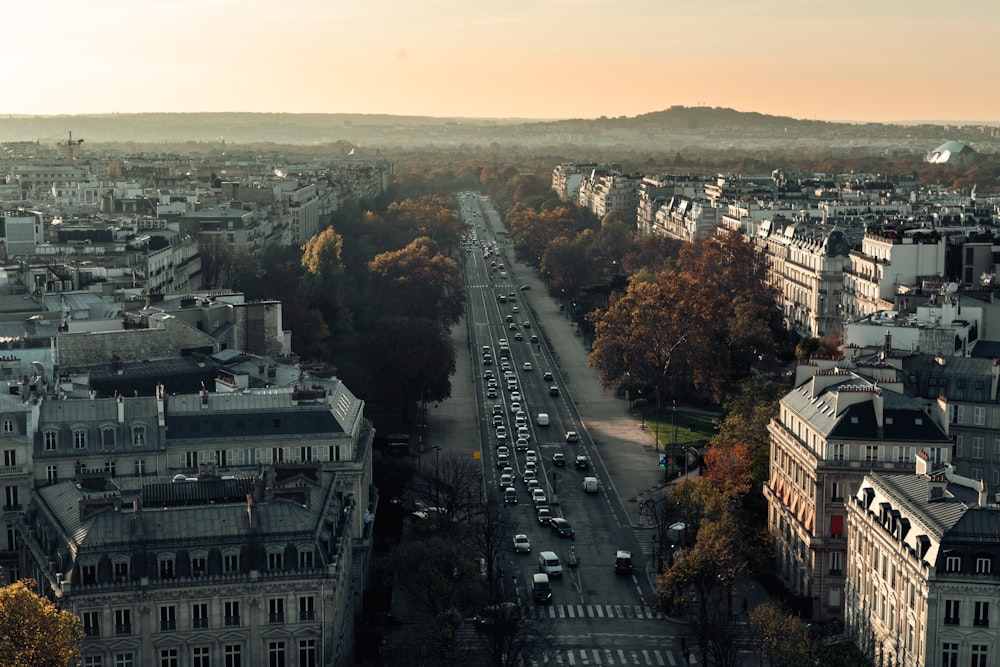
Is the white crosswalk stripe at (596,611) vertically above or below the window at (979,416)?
below

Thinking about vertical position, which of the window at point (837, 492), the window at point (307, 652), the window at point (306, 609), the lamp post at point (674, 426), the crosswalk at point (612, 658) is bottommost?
the crosswalk at point (612, 658)

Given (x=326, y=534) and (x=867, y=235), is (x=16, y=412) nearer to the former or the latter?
(x=326, y=534)

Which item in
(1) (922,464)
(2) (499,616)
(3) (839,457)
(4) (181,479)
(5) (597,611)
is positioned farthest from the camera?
(3) (839,457)

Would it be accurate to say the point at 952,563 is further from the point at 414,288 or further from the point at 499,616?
the point at 414,288

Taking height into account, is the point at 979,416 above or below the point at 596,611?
above

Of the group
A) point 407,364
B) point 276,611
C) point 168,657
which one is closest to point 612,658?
point 276,611

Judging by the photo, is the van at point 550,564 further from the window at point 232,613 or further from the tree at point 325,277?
the tree at point 325,277

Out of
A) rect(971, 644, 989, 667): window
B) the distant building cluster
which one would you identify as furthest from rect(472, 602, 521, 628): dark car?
rect(971, 644, 989, 667): window

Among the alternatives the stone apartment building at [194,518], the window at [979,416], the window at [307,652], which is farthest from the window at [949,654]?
the window at [979,416]
